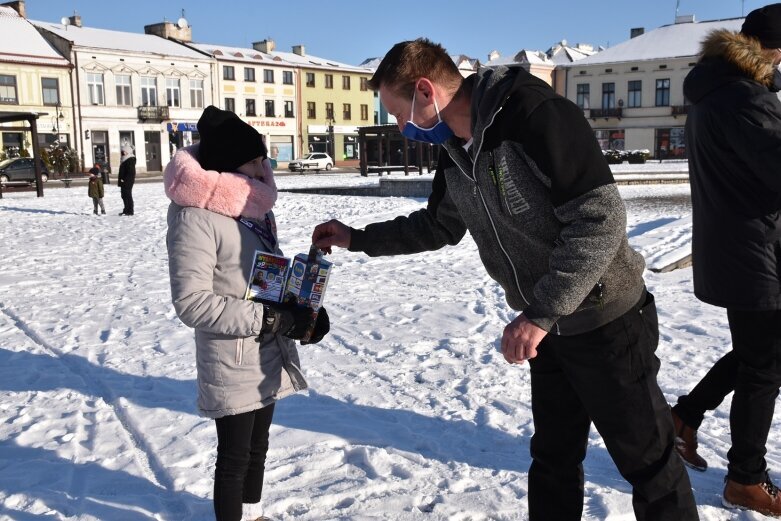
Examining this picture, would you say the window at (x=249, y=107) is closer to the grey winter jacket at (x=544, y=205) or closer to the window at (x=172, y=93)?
the window at (x=172, y=93)

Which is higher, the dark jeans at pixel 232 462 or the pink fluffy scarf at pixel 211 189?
the pink fluffy scarf at pixel 211 189

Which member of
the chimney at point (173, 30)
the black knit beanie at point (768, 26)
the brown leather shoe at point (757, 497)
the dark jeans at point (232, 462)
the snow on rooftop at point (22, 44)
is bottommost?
the brown leather shoe at point (757, 497)

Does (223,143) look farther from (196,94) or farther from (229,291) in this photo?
(196,94)

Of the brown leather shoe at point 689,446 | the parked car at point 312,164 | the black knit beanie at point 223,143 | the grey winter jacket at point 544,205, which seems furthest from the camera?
the parked car at point 312,164

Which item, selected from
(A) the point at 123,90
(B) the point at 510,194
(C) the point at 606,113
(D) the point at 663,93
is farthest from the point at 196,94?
(B) the point at 510,194

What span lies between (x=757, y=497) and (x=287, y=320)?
6.48 ft

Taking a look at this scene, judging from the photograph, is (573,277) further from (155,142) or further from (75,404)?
(155,142)

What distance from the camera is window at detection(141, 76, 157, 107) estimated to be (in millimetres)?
47875

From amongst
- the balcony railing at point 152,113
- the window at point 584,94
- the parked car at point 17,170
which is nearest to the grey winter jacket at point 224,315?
the parked car at point 17,170

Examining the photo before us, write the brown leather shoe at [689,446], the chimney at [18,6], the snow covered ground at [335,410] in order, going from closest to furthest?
the snow covered ground at [335,410] → the brown leather shoe at [689,446] → the chimney at [18,6]

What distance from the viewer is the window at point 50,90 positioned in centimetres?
4322

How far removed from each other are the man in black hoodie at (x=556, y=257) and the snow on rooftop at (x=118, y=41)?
155 feet

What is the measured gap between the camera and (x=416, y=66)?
2.23 meters

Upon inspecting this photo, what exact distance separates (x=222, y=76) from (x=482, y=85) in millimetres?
53017
